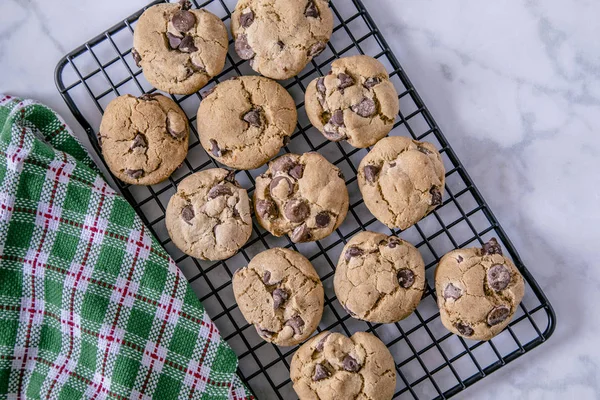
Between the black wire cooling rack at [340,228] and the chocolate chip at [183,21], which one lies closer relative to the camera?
the chocolate chip at [183,21]

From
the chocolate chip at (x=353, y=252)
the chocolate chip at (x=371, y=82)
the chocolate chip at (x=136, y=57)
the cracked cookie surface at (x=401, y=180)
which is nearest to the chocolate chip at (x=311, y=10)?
the chocolate chip at (x=371, y=82)

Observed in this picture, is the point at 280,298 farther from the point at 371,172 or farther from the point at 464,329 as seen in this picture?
the point at 464,329

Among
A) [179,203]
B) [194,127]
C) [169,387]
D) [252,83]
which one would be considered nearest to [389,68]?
[252,83]

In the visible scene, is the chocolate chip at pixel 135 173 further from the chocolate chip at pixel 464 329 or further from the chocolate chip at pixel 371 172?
the chocolate chip at pixel 464 329

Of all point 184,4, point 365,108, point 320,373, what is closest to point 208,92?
point 184,4

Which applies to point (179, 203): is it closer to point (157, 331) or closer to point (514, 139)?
point (157, 331)

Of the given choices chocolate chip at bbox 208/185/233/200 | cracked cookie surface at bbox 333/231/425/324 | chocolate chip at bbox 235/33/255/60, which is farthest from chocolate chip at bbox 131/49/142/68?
cracked cookie surface at bbox 333/231/425/324
